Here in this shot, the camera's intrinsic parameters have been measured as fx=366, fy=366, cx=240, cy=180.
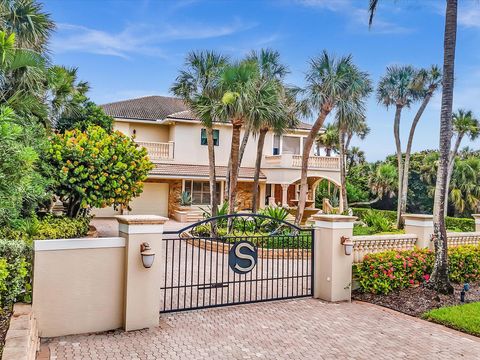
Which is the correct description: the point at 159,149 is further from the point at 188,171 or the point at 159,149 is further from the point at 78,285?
the point at 78,285

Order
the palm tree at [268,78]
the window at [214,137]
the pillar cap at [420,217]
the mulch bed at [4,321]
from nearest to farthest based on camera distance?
1. the mulch bed at [4,321]
2. the pillar cap at [420,217]
3. the palm tree at [268,78]
4. the window at [214,137]

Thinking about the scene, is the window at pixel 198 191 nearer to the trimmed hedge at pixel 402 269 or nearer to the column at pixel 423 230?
the column at pixel 423 230

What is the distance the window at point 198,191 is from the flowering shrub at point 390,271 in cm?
1868

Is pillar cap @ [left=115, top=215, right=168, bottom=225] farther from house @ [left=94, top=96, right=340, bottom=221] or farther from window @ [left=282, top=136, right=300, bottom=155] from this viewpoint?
window @ [left=282, top=136, right=300, bottom=155]

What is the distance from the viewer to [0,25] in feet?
36.0

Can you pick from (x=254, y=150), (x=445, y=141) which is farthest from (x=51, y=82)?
(x=254, y=150)

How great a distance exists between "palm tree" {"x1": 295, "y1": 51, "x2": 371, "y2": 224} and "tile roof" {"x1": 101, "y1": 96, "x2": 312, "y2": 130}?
10379 mm

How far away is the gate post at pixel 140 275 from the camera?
6.32 m

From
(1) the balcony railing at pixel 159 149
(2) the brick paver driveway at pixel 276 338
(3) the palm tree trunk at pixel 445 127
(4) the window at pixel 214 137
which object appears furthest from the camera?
(4) the window at pixel 214 137

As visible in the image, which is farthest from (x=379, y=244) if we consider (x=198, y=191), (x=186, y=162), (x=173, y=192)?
(x=186, y=162)

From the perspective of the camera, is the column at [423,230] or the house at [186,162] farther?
the house at [186,162]

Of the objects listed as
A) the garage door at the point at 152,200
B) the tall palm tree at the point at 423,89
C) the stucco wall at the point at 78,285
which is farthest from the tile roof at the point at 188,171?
the stucco wall at the point at 78,285

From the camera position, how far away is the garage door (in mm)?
25697

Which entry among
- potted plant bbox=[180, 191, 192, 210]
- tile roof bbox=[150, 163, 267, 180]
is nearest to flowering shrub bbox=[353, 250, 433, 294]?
potted plant bbox=[180, 191, 192, 210]
